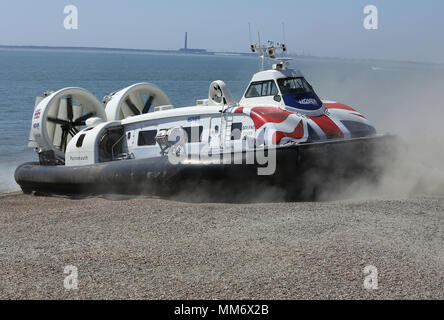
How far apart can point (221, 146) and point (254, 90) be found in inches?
43.9

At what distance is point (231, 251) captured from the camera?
4996mm

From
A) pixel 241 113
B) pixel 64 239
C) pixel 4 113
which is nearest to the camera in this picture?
pixel 64 239

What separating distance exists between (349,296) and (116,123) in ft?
20.3

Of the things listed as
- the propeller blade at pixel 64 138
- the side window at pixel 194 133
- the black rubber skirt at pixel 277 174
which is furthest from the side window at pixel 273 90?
the propeller blade at pixel 64 138

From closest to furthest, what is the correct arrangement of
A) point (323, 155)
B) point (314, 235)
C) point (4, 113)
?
point (314, 235), point (323, 155), point (4, 113)

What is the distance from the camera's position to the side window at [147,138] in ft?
29.3

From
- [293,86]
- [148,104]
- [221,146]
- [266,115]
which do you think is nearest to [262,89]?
[293,86]

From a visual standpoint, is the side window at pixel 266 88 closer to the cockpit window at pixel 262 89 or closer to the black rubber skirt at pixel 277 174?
the cockpit window at pixel 262 89

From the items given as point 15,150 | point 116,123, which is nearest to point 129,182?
point 116,123

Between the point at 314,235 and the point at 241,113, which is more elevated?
the point at 241,113

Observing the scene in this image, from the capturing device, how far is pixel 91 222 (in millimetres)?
6438

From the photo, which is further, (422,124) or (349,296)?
(422,124)

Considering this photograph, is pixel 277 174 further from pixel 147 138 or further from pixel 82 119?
pixel 82 119
